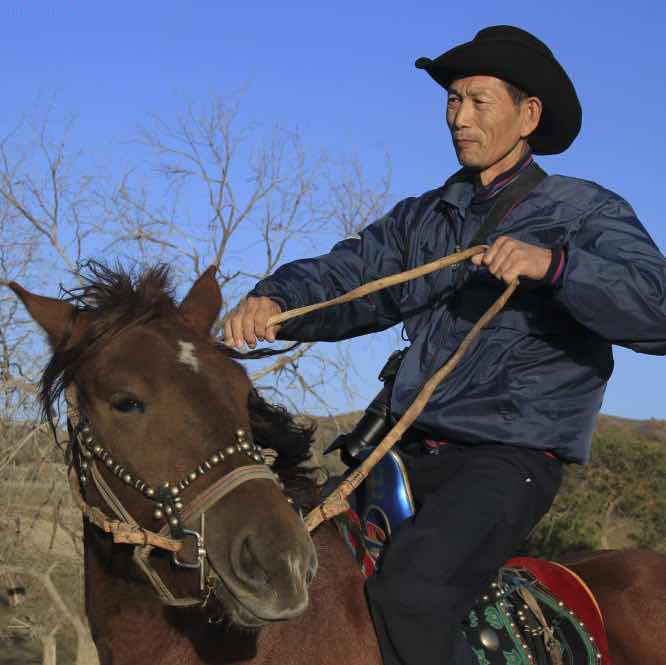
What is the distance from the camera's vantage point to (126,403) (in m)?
2.68

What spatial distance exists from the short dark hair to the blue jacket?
0.34 m

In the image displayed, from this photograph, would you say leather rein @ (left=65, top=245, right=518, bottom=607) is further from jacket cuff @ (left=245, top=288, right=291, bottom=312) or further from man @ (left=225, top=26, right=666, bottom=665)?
jacket cuff @ (left=245, top=288, right=291, bottom=312)

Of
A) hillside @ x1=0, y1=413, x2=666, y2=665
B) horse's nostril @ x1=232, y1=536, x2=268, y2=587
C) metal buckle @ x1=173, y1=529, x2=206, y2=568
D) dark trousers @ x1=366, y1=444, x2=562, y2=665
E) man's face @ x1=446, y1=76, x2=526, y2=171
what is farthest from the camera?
hillside @ x1=0, y1=413, x2=666, y2=665

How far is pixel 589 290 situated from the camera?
2.89 meters

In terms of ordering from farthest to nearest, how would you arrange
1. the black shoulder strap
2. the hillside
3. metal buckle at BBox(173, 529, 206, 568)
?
the hillside
the black shoulder strap
metal buckle at BBox(173, 529, 206, 568)

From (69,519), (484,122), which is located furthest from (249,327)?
(69,519)

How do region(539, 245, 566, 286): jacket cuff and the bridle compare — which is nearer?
the bridle

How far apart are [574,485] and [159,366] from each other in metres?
13.4

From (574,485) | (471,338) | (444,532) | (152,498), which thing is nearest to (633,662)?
(444,532)

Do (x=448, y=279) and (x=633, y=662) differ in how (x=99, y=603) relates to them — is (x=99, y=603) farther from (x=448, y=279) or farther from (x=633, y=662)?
(x=633, y=662)

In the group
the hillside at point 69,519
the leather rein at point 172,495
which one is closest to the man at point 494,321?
the leather rein at point 172,495

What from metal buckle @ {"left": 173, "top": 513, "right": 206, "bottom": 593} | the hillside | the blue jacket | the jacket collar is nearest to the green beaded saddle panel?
the blue jacket

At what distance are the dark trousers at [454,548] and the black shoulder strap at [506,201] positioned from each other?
741 mm

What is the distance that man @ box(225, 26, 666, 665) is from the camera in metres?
2.87
